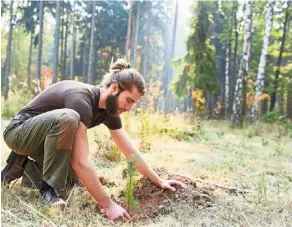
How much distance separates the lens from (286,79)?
16.6m

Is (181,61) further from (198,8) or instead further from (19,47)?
(19,47)

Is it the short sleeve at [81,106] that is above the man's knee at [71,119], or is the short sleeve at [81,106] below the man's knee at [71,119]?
above

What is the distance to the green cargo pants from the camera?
89.4 inches

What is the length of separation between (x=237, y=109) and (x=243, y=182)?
735cm

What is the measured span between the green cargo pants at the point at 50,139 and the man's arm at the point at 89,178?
6 cm

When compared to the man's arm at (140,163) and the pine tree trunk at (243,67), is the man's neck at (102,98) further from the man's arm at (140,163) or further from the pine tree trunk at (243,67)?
the pine tree trunk at (243,67)

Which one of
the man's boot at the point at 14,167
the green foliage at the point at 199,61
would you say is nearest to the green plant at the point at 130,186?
the man's boot at the point at 14,167

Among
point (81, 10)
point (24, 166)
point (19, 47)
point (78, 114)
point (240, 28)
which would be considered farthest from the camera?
point (19, 47)

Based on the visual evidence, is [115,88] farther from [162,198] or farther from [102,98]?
[162,198]

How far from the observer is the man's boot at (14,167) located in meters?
2.75

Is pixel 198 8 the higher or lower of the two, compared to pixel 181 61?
higher

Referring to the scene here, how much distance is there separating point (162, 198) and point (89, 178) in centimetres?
73

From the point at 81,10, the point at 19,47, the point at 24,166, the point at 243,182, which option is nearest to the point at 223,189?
the point at 243,182

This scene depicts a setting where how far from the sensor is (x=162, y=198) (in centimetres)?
266
